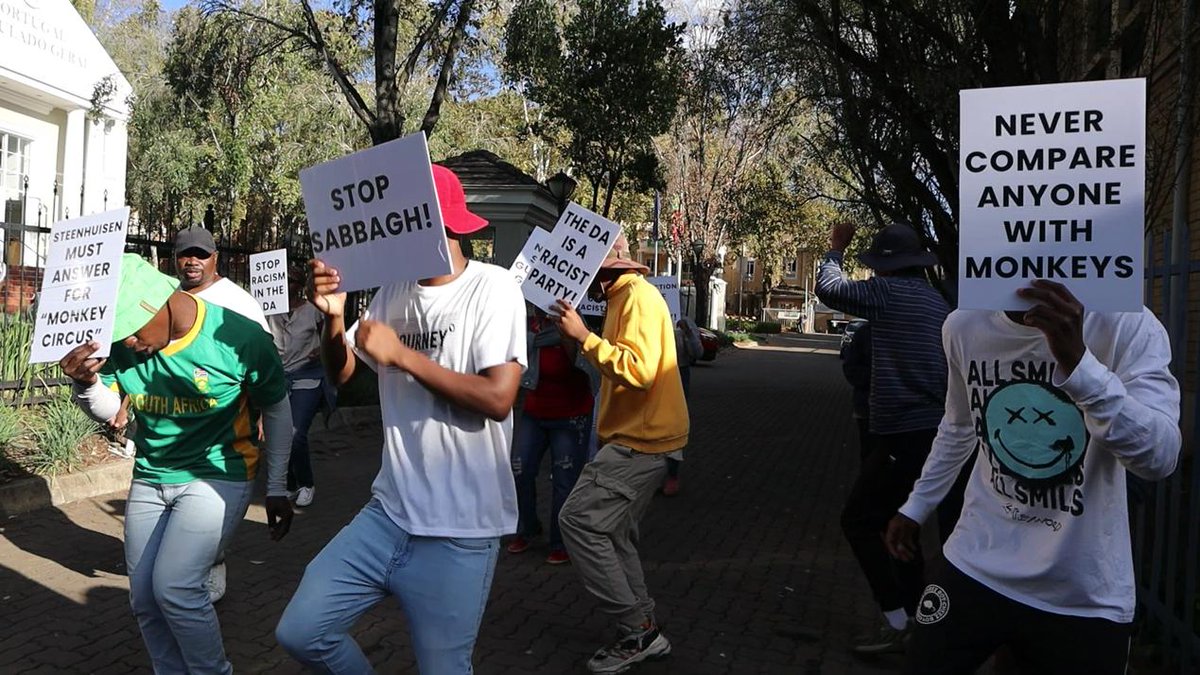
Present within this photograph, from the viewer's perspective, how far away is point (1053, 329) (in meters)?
2.11

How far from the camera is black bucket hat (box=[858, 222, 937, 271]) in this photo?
14.4 feet

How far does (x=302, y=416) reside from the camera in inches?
289

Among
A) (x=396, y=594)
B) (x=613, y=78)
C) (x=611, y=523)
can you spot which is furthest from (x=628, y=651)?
(x=613, y=78)

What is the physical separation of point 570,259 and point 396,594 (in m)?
2.20

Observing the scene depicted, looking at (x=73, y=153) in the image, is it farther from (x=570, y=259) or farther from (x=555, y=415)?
(x=570, y=259)

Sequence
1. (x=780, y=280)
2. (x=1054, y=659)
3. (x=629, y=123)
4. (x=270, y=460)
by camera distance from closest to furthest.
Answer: (x=1054, y=659), (x=270, y=460), (x=629, y=123), (x=780, y=280)

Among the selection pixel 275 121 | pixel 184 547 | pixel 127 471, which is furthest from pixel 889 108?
pixel 275 121

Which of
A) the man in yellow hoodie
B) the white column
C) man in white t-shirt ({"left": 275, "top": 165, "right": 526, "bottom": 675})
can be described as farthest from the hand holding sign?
the white column

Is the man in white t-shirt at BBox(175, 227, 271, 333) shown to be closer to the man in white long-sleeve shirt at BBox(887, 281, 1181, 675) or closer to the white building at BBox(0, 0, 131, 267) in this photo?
the man in white long-sleeve shirt at BBox(887, 281, 1181, 675)

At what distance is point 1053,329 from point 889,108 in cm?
869

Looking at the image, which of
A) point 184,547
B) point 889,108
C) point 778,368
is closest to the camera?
A: point 184,547

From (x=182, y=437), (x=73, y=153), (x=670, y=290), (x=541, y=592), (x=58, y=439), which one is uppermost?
(x=73, y=153)

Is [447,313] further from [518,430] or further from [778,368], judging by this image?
[778,368]

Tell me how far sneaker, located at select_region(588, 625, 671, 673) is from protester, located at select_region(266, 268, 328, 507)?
3.73 m
